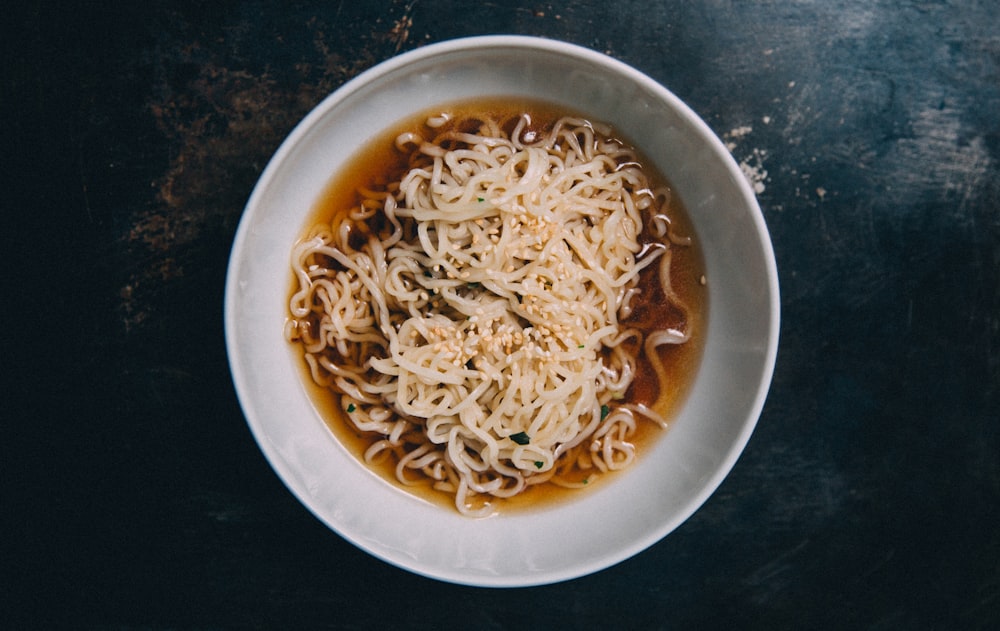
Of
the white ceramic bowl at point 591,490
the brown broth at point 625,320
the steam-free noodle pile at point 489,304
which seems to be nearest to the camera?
the white ceramic bowl at point 591,490

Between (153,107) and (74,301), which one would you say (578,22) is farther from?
(74,301)

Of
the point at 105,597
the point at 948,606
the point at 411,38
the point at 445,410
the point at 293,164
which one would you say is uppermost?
the point at 411,38

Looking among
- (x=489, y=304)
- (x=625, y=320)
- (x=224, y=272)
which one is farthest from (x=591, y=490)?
(x=224, y=272)

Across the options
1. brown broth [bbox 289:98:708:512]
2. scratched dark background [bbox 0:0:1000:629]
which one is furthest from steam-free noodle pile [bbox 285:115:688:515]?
scratched dark background [bbox 0:0:1000:629]

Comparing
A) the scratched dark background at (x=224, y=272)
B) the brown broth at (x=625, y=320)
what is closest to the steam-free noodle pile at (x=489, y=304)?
the brown broth at (x=625, y=320)

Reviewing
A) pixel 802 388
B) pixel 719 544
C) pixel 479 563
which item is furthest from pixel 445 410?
pixel 802 388

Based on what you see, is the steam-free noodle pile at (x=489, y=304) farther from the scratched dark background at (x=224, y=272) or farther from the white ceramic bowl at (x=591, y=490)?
the scratched dark background at (x=224, y=272)
